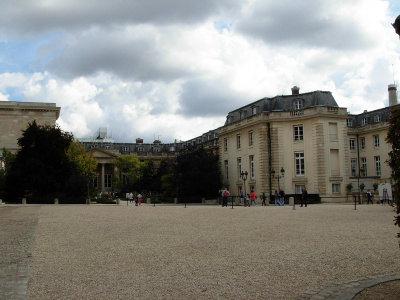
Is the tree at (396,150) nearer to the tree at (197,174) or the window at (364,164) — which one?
the tree at (197,174)

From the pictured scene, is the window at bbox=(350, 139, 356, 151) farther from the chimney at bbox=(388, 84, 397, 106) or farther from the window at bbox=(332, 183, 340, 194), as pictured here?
the window at bbox=(332, 183, 340, 194)

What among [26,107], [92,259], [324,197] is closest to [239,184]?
[324,197]

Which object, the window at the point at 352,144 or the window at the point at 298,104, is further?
the window at the point at 352,144

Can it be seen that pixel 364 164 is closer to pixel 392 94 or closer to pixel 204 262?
pixel 392 94

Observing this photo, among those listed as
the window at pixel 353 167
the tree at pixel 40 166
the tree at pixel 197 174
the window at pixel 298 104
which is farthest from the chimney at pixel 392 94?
the tree at pixel 40 166

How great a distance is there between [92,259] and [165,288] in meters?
3.40

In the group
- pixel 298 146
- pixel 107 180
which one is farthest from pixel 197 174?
pixel 107 180

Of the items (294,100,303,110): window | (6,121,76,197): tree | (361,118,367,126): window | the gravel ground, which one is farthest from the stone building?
the gravel ground

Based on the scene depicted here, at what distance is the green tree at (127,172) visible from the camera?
83375mm

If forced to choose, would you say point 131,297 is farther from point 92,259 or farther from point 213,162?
point 213,162

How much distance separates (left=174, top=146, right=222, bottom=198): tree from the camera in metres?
54.6

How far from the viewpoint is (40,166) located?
47.2 meters

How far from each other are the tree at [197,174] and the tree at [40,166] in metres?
13.6

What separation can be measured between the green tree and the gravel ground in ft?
223
